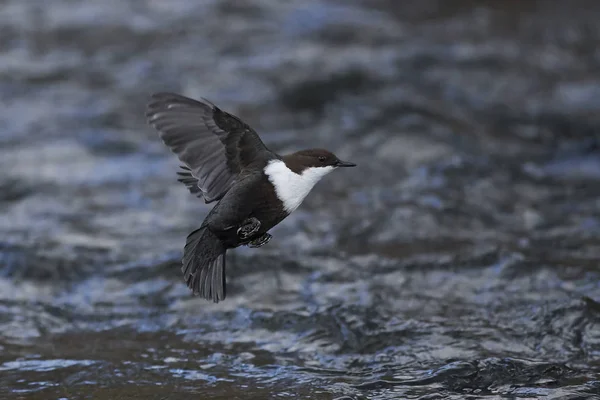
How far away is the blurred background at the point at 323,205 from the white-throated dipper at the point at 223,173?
0.74 m

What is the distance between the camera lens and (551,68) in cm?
1059

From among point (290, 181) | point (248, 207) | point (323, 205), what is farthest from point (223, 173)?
point (323, 205)

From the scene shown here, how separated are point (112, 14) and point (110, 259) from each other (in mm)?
5592

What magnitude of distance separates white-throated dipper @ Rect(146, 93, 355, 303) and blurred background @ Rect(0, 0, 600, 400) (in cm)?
74

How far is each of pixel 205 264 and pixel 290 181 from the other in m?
0.60

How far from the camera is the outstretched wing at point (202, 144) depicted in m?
4.55

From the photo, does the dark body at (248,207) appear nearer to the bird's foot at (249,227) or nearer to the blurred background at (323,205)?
the bird's foot at (249,227)

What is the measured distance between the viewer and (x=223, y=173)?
461 cm

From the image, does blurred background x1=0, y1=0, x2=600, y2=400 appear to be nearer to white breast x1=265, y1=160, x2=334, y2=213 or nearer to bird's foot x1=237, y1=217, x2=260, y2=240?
bird's foot x1=237, y1=217, x2=260, y2=240

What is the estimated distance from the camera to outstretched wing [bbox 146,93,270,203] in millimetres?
4551

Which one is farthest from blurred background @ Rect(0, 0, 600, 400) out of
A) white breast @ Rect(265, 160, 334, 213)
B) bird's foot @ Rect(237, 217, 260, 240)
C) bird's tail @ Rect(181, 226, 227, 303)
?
white breast @ Rect(265, 160, 334, 213)

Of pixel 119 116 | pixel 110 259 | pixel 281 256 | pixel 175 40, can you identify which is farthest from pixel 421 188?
pixel 175 40

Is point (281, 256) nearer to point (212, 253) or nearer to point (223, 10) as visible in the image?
point (212, 253)

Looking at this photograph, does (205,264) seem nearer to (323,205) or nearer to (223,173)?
(223,173)
